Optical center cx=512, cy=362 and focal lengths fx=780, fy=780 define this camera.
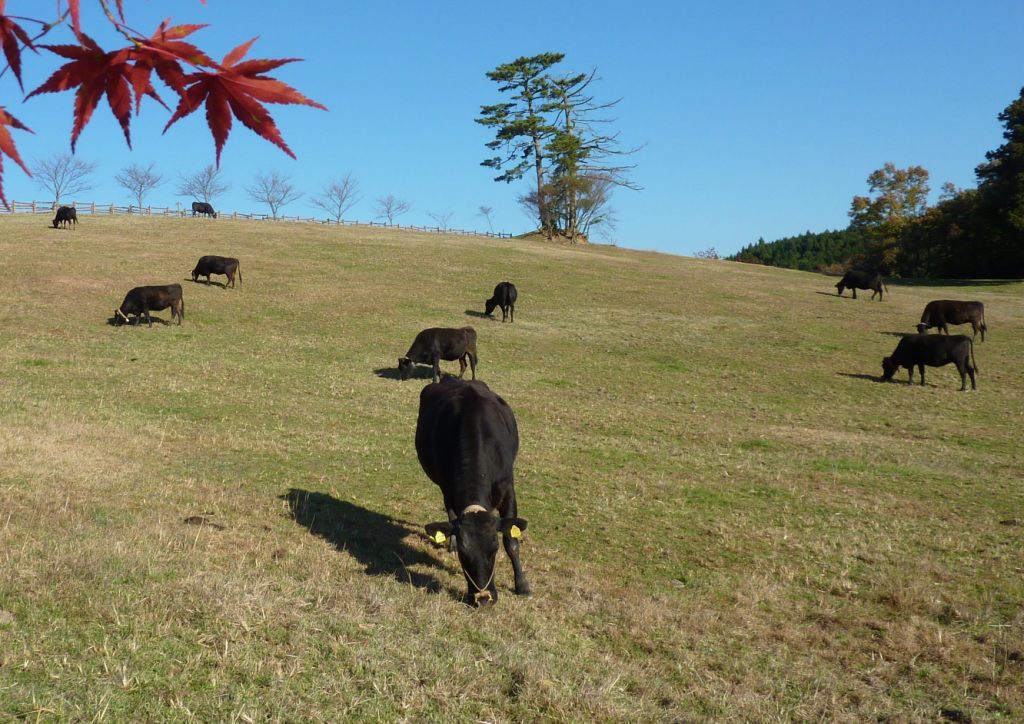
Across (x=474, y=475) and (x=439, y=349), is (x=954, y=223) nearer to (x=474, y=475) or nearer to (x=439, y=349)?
(x=439, y=349)

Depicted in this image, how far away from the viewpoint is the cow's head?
711 centimetres

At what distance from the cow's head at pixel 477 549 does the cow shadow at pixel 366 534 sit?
401 mm

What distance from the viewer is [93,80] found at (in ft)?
7.71

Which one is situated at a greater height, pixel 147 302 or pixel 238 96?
pixel 238 96

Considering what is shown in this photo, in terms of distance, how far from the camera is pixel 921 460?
15.1 meters

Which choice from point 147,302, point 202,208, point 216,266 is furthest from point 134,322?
point 202,208

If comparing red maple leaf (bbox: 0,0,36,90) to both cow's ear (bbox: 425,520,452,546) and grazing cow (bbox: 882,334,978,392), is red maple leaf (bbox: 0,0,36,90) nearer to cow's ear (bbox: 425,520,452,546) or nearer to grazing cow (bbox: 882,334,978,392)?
cow's ear (bbox: 425,520,452,546)

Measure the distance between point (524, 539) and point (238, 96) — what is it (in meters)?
8.01

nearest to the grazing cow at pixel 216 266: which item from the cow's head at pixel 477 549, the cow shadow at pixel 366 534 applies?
the cow shadow at pixel 366 534

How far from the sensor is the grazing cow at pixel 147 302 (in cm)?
2642

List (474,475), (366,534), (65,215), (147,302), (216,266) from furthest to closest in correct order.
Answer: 1. (65,215)
2. (216,266)
3. (147,302)
4. (366,534)
5. (474,475)

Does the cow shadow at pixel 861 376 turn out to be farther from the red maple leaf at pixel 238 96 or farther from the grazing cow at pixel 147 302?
the red maple leaf at pixel 238 96

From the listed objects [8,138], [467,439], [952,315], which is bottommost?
[467,439]

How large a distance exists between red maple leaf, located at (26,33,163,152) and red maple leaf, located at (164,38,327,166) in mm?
130
